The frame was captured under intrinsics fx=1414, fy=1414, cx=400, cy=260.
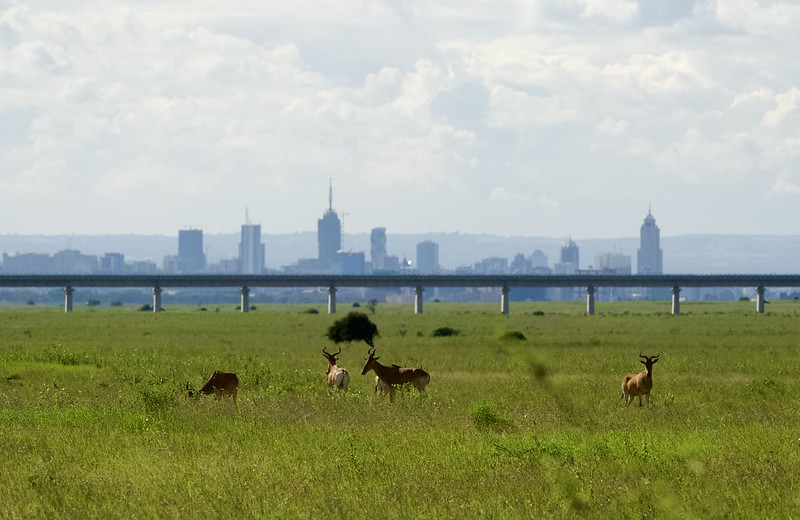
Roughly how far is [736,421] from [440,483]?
10642 millimetres

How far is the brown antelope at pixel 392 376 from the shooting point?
32.2 m

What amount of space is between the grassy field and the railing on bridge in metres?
122

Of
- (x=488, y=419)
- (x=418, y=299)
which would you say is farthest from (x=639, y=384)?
(x=418, y=299)

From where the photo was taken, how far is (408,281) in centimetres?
17850

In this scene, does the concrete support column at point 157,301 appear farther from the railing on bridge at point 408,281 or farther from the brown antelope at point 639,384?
the brown antelope at point 639,384

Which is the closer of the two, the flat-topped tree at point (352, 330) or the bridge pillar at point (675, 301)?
the flat-topped tree at point (352, 330)

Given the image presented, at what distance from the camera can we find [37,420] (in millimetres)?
27906

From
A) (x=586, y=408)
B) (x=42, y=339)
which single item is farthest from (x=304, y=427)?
(x=42, y=339)

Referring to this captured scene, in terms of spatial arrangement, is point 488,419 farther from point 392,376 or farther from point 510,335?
point 510,335

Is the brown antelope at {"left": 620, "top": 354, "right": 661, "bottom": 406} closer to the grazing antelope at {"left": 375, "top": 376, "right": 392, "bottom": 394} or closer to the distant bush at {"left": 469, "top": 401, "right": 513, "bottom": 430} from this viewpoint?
the distant bush at {"left": 469, "top": 401, "right": 513, "bottom": 430}

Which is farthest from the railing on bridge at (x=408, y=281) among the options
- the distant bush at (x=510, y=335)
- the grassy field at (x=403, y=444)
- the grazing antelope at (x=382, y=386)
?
the distant bush at (x=510, y=335)

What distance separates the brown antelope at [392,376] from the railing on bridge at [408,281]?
13217 centimetres

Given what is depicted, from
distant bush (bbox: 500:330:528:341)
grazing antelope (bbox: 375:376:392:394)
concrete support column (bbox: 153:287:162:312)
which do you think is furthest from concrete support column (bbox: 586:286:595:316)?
distant bush (bbox: 500:330:528:341)

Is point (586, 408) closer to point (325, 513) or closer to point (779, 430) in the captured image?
point (779, 430)
